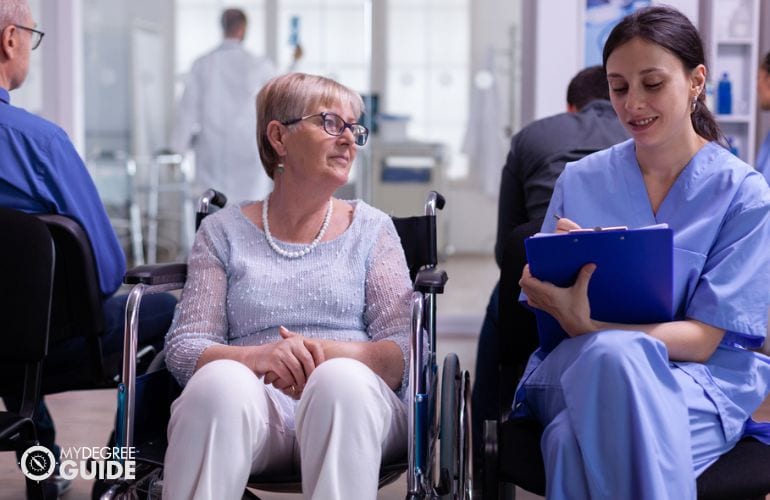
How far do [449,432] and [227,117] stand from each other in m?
4.18

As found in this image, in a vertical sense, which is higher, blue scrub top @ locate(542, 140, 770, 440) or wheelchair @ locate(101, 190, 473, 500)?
blue scrub top @ locate(542, 140, 770, 440)

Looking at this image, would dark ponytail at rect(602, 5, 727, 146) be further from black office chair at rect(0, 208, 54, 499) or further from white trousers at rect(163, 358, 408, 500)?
black office chair at rect(0, 208, 54, 499)

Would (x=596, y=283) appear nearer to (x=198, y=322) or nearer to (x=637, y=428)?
(x=637, y=428)

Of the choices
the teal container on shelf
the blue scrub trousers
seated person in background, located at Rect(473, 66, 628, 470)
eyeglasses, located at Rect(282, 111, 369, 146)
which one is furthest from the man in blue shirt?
the teal container on shelf

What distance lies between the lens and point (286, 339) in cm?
196

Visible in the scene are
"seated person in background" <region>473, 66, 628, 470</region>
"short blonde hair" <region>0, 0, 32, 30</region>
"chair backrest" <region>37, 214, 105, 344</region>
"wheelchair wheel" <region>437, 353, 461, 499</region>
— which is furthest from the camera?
"seated person in background" <region>473, 66, 628, 470</region>

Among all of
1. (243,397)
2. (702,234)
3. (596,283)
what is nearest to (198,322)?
(243,397)

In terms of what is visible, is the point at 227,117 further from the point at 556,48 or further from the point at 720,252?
the point at 720,252

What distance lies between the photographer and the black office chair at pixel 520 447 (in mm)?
1691

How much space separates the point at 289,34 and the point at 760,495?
4.65 m

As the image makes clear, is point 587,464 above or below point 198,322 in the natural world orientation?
below

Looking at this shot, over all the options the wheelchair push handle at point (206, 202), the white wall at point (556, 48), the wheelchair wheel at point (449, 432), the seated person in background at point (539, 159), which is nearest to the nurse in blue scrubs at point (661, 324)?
the wheelchair wheel at point (449, 432)

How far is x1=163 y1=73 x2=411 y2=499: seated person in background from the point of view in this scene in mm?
1739

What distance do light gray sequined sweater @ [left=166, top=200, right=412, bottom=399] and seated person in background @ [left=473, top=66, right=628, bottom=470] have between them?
23.3 inches
